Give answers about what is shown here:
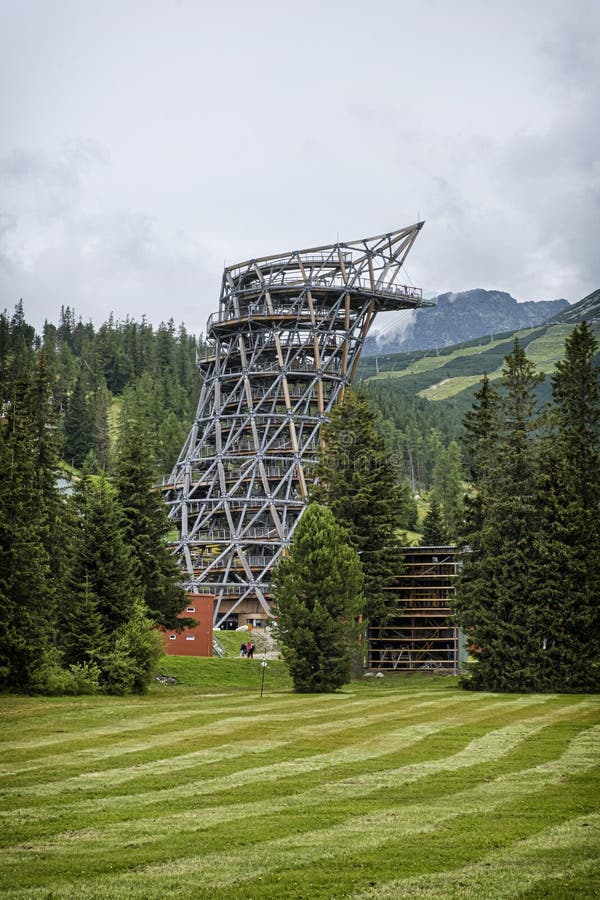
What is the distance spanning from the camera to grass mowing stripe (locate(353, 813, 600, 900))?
12680mm

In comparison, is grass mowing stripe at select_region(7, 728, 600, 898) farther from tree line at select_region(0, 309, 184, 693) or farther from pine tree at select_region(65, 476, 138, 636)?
pine tree at select_region(65, 476, 138, 636)

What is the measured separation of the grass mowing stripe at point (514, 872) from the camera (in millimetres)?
12680

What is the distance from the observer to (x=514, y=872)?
1362 centimetres

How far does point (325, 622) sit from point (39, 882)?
33247 mm

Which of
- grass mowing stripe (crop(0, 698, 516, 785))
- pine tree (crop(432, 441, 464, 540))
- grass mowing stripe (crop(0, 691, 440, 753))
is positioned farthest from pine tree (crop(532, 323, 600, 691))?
pine tree (crop(432, 441, 464, 540))

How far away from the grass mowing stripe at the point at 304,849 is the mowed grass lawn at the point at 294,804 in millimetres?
43

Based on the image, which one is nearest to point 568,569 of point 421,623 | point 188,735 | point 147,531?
point 421,623

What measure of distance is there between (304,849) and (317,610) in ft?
102

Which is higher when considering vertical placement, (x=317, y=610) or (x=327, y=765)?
(x=317, y=610)

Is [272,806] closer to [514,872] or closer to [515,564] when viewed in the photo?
[514,872]

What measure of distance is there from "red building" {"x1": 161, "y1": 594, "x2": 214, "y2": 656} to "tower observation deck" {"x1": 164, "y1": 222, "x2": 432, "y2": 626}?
1277cm

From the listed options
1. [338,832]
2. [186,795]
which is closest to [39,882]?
[338,832]

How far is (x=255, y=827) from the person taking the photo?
54.0 feet

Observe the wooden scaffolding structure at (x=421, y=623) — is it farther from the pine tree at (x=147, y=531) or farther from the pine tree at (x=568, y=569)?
the pine tree at (x=147, y=531)
